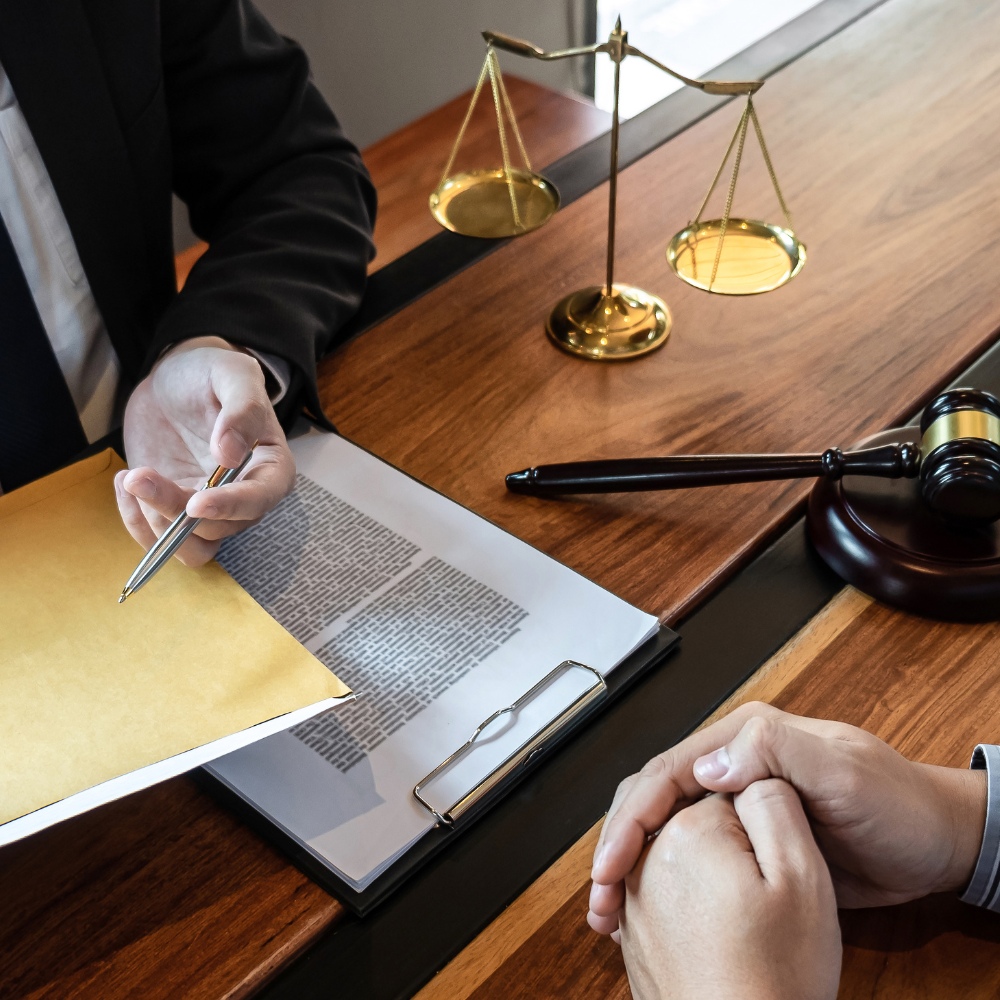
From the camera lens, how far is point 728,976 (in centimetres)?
54

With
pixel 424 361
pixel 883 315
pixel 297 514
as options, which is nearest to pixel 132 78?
pixel 424 361

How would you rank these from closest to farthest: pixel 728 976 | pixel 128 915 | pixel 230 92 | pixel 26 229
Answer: pixel 728 976 → pixel 128 915 → pixel 26 229 → pixel 230 92

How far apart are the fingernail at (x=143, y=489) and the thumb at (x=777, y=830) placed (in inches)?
18.1

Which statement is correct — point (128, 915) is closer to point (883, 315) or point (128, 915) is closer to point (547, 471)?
point (547, 471)

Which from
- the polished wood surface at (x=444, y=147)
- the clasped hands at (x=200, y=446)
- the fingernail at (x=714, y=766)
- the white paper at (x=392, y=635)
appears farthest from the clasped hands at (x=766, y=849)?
the polished wood surface at (x=444, y=147)

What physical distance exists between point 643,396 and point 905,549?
32 centimetres

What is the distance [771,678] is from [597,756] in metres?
0.15

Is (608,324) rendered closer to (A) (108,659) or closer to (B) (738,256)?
(B) (738,256)

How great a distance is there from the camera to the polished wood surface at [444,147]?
137cm

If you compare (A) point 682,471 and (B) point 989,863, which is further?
(A) point 682,471

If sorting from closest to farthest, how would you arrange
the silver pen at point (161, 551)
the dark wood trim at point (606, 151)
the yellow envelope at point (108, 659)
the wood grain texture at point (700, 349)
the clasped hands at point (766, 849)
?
the clasped hands at point (766, 849) < the yellow envelope at point (108, 659) < the silver pen at point (161, 551) < the wood grain texture at point (700, 349) < the dark wood trim at point (606, 151)

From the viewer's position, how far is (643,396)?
104 centimetres

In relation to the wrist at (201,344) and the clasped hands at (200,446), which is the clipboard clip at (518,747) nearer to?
the clasped hands at (200,446)

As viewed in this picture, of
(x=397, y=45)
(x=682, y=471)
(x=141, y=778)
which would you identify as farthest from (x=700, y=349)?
(x=397, y=45)
